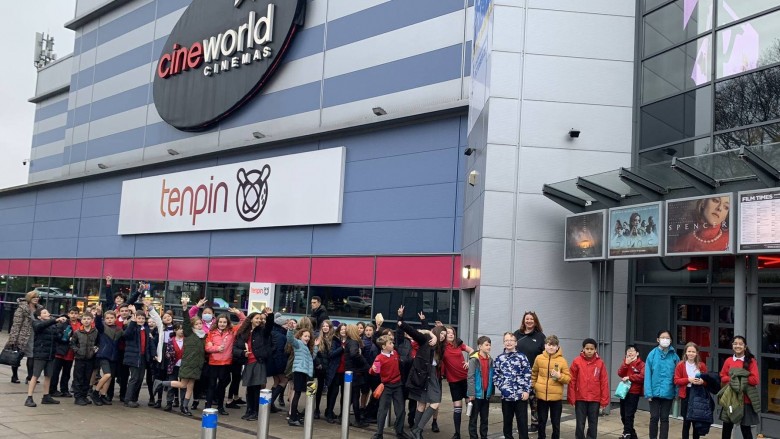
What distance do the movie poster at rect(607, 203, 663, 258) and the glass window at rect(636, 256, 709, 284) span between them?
4.31ft

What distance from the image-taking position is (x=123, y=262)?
30.8 meters

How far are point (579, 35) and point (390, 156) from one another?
7035mm

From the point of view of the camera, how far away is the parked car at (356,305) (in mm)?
21052

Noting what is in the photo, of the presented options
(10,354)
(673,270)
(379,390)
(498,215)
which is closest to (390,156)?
(498,215)

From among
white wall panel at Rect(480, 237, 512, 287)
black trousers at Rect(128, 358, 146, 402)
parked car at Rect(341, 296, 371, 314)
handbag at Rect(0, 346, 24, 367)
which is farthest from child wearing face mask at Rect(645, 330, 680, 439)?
parked car at Rect(341, 296, 371, 314)

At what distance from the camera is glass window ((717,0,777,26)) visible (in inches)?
510

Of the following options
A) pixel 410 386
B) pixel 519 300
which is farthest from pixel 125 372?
pixel 519 300

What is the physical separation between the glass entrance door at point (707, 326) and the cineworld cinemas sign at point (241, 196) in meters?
10.8

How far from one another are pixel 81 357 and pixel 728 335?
11383 mm

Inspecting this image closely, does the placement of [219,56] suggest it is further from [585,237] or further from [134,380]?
[585,237]

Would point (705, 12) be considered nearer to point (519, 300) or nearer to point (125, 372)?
point (519, 300)

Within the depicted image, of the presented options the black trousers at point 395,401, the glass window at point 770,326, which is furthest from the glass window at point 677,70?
the black trousers at point 395,401

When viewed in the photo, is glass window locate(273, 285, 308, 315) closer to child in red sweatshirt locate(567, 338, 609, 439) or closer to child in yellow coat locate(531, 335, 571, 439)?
child in yellow coat locate(531, 335, 571, 439)

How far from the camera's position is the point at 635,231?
13.0 meters
